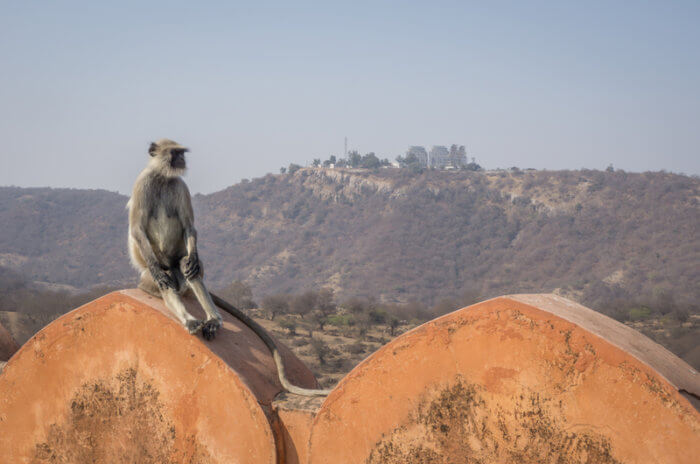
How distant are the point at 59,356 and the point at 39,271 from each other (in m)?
60.2

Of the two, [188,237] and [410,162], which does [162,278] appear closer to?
[188,237]

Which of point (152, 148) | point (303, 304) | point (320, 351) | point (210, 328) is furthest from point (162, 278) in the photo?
point (303, 304)

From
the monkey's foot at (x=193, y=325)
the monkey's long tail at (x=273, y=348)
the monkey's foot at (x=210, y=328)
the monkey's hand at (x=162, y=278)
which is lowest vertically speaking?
the monkey's long tail at (x=273, y=348)

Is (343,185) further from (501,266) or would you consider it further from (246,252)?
(501,266)

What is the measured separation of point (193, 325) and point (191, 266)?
80 centimetres

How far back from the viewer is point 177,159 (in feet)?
17.0

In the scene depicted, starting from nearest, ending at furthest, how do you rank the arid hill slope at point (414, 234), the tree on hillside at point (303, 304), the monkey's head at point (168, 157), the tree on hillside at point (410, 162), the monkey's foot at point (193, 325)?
the monkey's foot at point (193, 325) → the monkey's head at point (168, 157) → the tree on hillside at point (303, 304) → the arid hill slope at point (414, 234) → the tree on hillside at point (410, 162)

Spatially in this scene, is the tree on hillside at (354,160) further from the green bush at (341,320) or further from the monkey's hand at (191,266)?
the monkey's hand at (191,266)

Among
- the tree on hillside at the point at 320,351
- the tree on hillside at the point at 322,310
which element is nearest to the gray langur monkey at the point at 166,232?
the tree on hillside at the point at 320,351

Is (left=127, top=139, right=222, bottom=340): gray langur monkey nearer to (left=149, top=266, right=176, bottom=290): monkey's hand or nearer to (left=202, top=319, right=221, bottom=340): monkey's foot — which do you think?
(left=149, top=266, right=176, bottom=290): monkey's hand

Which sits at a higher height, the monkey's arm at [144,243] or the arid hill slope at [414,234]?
the monkey's arm at [144,243]

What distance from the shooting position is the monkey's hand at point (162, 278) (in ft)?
14.5

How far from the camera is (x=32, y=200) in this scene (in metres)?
77.1

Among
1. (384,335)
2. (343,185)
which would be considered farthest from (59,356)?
(343,185)
